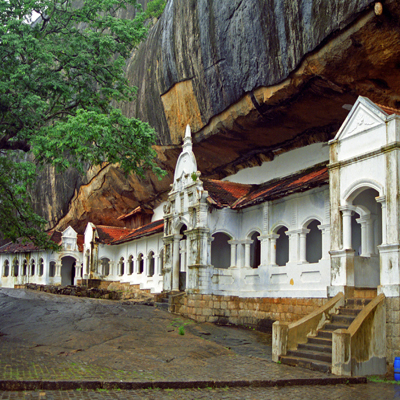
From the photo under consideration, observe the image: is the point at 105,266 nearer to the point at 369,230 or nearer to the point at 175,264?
the point at 175,264

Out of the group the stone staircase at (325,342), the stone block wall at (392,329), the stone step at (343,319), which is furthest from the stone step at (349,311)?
the stone block wall at (392,329)

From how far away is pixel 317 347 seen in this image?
1229cm

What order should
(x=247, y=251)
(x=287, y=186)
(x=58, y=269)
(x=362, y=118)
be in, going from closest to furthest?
(x=362, y=118) → (x=287, y=186) → (x=247, y=251) → (x=58, y=269)

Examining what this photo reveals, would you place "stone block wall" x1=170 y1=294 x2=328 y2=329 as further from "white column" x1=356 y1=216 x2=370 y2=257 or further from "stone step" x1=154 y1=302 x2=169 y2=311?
"white column" x1=356 y1=216 x2=370 y2=257

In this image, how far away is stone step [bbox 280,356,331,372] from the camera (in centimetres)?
1144

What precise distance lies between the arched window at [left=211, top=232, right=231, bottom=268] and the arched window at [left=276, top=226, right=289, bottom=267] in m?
2.66

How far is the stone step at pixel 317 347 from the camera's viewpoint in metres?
12.1

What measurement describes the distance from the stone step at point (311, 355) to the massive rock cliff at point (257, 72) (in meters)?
9.25

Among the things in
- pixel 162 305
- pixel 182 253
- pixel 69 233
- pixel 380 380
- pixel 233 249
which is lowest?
pixel 380 380

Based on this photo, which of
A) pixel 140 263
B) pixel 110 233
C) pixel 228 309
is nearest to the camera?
pixel 228 309

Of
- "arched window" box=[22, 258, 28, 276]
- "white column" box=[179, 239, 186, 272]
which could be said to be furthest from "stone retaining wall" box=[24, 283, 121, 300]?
"arched window" box=[22, 258, 28, 276]

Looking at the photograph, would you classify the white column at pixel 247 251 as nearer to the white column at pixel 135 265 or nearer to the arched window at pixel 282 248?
the arched window at pixel 282 248

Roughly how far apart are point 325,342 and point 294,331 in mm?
808

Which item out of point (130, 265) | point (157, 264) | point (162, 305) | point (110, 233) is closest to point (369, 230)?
point (162, 305)
